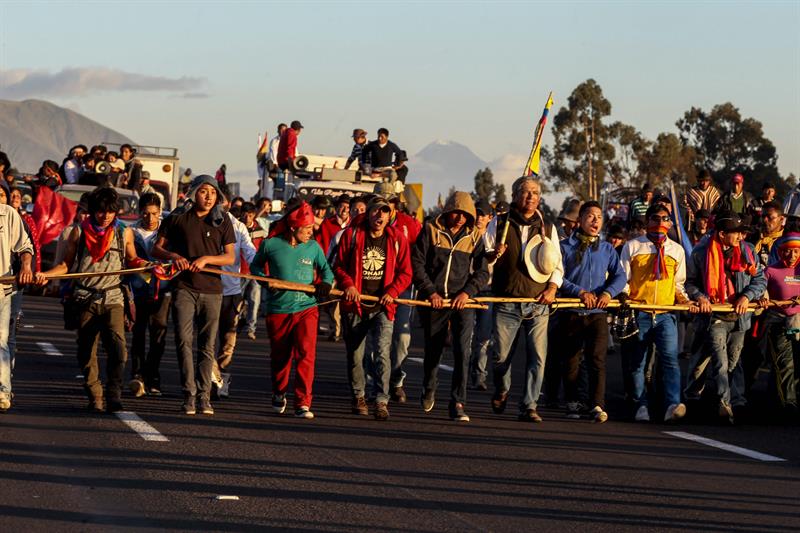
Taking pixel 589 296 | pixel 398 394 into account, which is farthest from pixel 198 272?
pixel 589 296

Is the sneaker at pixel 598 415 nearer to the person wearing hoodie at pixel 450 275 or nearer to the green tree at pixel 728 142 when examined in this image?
the person wearing hoodie at pixel 450 275

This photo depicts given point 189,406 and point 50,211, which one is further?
point 50,211

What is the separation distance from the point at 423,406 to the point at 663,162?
2627 inches

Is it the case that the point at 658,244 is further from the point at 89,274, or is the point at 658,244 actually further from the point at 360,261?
the point at 89,274

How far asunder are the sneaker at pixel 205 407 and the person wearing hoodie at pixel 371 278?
1.28 metres

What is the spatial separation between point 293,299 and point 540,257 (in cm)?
215

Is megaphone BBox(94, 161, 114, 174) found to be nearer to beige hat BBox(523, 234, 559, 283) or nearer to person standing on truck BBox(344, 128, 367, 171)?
person standing on truck BBox(344, 128, 367, 171)

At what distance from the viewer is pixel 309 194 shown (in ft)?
95.1

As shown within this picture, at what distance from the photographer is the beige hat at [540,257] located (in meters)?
13.3

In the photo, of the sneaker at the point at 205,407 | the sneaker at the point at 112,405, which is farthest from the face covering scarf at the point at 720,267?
the sneaker at the point at 112,405

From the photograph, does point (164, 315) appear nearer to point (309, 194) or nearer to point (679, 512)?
point (679, 512)

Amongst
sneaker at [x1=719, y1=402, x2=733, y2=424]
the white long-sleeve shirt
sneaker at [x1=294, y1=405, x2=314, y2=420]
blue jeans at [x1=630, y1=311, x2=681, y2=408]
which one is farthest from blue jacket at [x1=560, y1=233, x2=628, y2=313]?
the white long-sleeve shirt

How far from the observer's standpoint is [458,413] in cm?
1330

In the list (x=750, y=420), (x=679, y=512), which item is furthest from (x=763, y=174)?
(x=679, y=512)
